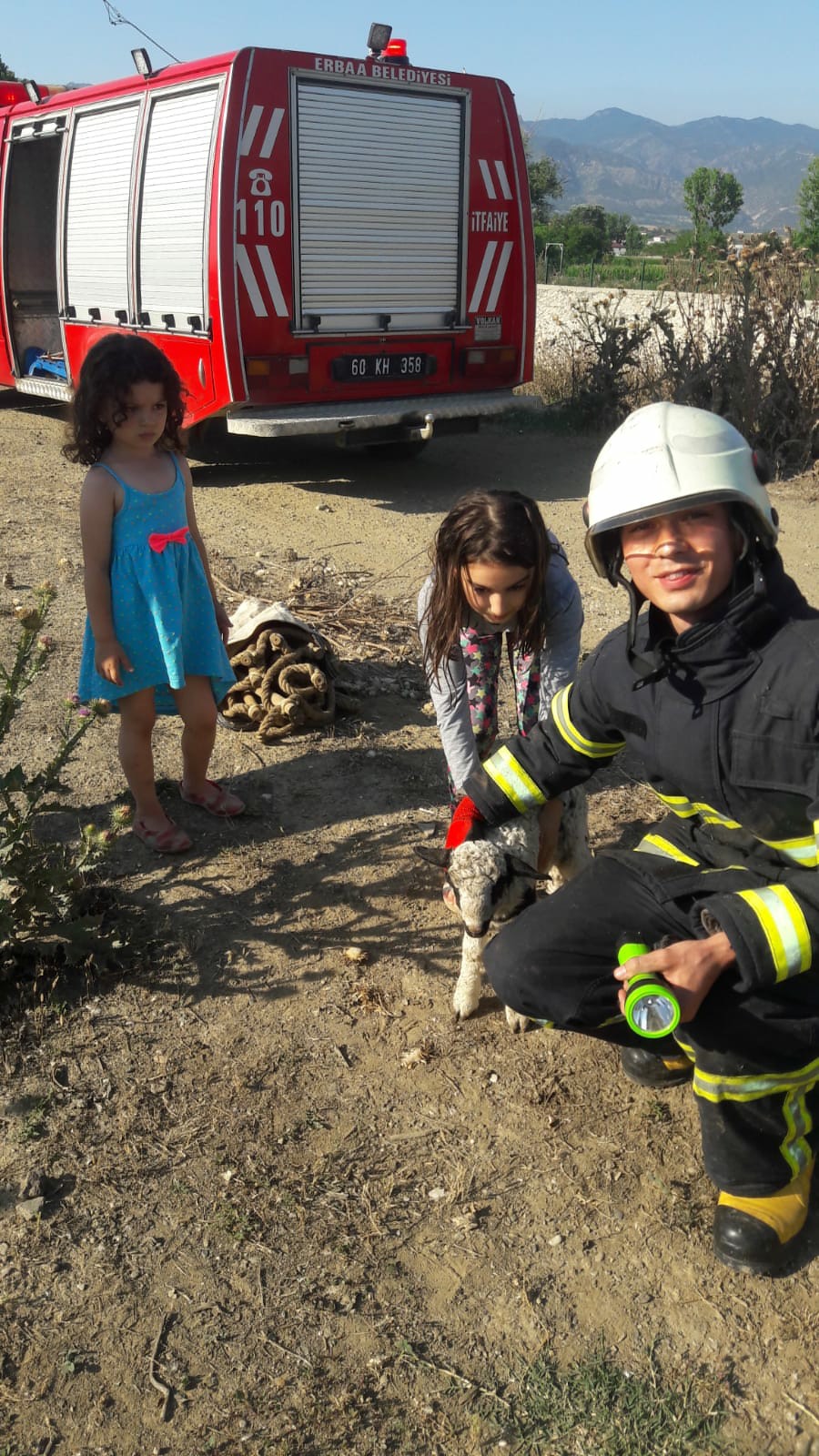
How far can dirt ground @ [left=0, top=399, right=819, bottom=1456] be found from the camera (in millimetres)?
1997

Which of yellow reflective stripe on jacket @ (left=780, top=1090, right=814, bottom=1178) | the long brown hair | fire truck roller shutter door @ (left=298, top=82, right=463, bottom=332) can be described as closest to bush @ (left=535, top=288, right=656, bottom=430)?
fire truck roller shutter door @ (left=298, top=82, right=463, bottom=332)

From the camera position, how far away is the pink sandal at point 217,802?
3986 millimetres

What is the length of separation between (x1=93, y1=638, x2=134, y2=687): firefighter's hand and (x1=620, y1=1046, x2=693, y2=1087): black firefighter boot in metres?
1.86

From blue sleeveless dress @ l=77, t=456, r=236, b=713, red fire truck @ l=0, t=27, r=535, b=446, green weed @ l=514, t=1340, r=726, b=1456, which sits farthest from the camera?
red fire truck @ l=0, t=27, r=535, b=446

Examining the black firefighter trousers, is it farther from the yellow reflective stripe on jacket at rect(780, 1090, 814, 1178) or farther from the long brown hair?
the long brown hair

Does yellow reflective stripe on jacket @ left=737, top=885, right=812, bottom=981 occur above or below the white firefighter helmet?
below

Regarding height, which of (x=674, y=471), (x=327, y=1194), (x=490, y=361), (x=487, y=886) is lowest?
(x=327, y=1194)

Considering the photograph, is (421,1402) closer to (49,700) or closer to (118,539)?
(118,539)

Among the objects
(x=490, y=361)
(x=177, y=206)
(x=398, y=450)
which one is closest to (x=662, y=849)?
(x=177, y=206)

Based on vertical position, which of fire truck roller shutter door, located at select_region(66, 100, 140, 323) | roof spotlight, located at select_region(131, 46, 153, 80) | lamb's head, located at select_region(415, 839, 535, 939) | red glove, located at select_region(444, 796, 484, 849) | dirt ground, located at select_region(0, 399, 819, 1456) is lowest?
dirt ground, located at select_region(0, 399, 819, 1456)

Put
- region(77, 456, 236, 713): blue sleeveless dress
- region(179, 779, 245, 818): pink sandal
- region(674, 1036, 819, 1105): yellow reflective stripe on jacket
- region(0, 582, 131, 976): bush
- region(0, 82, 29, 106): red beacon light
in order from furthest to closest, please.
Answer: region(0, 82, 29, 106): red beacon light < region(179, 779, 245, 818): pink sandal < region(77, 456, 236, 713): blue sleeveless dress < region(0, 582, 131, 976): bush < region(674, 1036, 819, 1105): yellow reflective stripe on jacket

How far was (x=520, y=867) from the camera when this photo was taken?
2805mm

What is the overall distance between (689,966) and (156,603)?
2103 millimetres

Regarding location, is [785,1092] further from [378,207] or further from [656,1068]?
[378,207]
